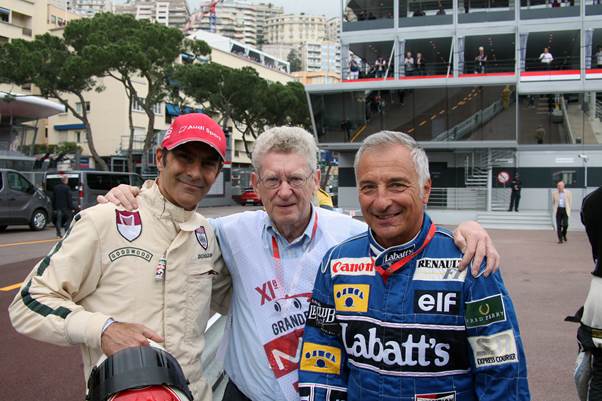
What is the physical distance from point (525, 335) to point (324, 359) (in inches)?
205

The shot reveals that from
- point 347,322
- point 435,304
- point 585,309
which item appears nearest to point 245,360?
point 347,322

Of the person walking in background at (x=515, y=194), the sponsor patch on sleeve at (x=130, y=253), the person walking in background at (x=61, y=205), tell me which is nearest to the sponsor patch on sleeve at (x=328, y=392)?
the sponsor patch on sleeve at (x=130, y=253)

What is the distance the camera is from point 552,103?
30.8 metres

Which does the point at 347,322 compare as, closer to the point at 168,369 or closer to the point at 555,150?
the point at 168,369

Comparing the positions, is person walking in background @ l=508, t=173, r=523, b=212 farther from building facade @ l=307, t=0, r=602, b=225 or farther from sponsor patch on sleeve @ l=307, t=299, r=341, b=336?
sponsor patch on sleeve @ l=307, t=299, r=341, b=336

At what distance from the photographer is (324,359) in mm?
1977

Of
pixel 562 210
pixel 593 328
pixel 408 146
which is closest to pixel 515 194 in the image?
pixel 562 210

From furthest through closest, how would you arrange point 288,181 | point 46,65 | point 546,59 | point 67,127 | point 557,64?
point 67,127
point 557,64
point 46,65
point 546,59
point 288,181

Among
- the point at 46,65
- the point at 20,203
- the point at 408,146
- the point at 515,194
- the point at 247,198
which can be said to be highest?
the point at 46,65

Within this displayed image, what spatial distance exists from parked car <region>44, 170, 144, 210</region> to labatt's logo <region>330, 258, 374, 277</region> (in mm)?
20096

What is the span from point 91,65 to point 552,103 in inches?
1066

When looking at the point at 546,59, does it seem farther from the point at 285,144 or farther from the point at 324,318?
the point at 324,318

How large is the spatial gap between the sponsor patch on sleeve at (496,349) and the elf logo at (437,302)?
126 mm

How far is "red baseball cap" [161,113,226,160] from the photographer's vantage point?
2238 millimetres
